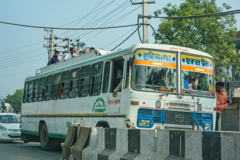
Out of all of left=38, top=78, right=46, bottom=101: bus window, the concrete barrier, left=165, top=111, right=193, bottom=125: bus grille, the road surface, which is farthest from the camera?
left=38, top=78, right=46, bottom=101: bus window

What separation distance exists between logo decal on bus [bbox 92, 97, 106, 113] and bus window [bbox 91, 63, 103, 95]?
292mm

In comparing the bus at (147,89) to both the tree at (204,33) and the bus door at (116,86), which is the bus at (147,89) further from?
the tree at (204,33)

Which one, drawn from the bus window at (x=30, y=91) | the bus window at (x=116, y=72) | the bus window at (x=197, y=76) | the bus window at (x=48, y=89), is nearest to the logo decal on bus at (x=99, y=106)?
the bus window at (x=116, y=72)

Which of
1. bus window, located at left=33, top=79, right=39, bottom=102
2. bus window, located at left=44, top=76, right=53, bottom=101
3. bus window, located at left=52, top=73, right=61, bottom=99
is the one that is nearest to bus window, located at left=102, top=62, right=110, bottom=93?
bus window, located at left=52, top=73, right=61, bottom=99

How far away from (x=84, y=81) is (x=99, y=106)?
4.90ft

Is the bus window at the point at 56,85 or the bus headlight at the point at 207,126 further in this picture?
the bus window at the point at 56,85

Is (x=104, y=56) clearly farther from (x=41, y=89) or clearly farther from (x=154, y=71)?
(x=41, y=89)

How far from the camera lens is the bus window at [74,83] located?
471 inches

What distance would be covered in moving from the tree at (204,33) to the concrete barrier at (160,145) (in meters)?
14.4

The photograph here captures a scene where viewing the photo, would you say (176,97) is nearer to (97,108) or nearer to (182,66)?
(182,66)

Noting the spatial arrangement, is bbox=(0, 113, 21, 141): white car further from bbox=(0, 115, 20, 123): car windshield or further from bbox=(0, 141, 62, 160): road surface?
bbox=(0, 141, 62, 160): road surface

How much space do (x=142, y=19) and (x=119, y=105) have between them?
10728mm

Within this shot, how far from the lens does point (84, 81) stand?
1148 cm

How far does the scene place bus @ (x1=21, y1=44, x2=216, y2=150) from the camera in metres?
8.88
